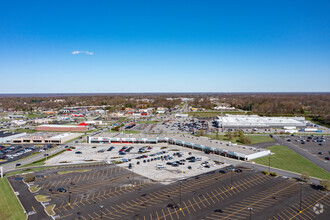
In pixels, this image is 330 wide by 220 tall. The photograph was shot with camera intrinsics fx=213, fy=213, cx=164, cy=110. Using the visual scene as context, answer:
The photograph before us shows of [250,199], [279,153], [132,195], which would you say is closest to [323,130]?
[279,153]

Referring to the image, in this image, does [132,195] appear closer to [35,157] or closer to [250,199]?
[250,199]

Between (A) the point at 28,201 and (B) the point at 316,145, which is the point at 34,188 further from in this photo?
(B) the point at 316,145

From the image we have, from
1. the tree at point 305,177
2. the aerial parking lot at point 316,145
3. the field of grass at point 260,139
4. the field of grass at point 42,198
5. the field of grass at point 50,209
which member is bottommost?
the field of grass at point 260,139

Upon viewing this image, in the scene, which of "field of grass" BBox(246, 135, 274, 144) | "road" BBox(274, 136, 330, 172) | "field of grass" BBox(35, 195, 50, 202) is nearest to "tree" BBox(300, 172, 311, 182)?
"road" BBox(274, 136, 330, 172)

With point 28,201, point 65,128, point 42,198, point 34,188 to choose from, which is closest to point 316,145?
point 42,198

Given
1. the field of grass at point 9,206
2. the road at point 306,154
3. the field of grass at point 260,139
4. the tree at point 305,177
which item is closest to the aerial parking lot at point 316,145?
the road at point 306,154

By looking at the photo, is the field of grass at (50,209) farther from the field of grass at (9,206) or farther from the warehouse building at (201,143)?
the warehouse building at (201,143)
